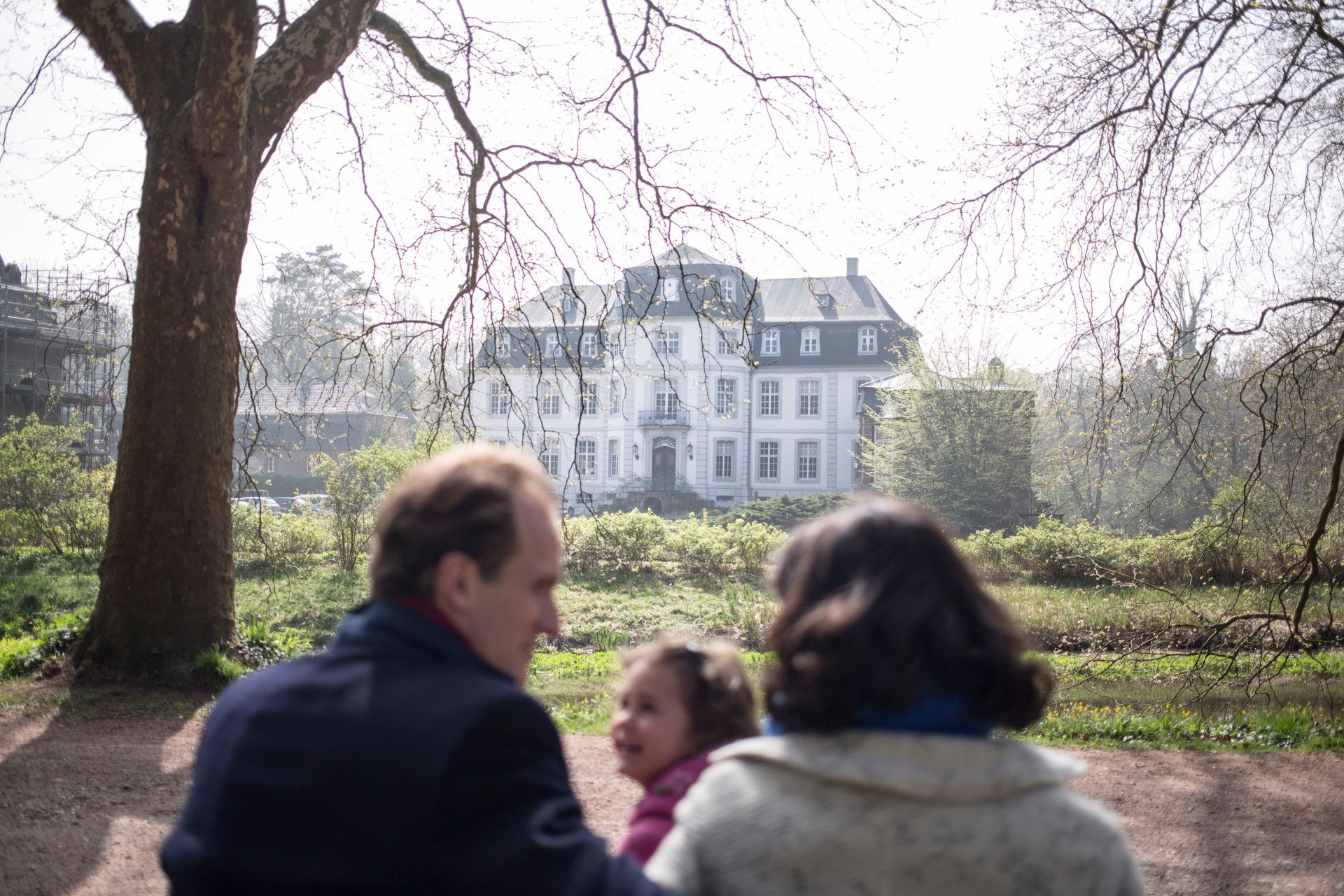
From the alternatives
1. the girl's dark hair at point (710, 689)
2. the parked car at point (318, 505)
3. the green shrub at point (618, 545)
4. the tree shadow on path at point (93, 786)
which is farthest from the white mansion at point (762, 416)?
the girl's dark hair at point (710, 689)

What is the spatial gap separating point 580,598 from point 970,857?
1849 centimetres

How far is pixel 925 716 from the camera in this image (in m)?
1.49

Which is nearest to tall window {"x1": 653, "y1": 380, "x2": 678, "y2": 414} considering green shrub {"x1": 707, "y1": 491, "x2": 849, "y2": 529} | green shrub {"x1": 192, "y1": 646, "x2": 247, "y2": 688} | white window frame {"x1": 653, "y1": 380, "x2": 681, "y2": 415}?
white window frame {"x1": 653, "y1": 380, "x2": 681, "y2": 415}

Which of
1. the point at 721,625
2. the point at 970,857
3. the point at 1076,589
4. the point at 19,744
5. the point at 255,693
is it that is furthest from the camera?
the point at 1076,589

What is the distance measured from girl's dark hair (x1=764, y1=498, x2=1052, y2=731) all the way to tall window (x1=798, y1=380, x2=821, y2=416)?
5327cm

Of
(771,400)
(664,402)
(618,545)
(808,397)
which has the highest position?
(808,397)

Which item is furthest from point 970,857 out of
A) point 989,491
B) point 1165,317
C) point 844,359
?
point 844,359

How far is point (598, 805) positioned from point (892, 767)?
462 cm

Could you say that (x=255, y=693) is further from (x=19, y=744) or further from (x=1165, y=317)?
(x=1165, y=317)

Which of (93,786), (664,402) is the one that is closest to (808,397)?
(664,402)

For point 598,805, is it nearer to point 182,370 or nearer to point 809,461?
point 182,370

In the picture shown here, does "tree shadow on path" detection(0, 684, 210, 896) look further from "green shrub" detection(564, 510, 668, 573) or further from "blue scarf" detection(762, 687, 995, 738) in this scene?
"green shrub" detection(564, 510, 668, 573)

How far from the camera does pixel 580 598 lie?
774 inches

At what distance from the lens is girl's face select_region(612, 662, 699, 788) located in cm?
205
